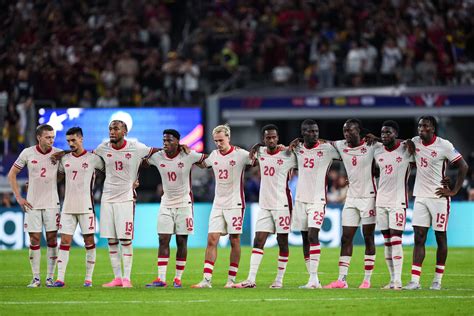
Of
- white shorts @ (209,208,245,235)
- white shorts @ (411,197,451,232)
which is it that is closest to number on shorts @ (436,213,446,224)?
white shorts @ (411,197,451,232)

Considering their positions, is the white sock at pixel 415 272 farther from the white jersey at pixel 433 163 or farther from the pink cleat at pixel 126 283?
the pink cleat at pixel 126 283

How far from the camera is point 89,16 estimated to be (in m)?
41.1

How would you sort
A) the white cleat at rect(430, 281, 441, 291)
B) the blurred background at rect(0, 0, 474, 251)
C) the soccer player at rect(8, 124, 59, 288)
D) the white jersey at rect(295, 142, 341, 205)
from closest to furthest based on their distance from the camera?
1. the white cleat at rect(430, 281, 441, 291)
2. the white jersey at rect(295, 142, 341, 205)
3. the soccer player at rect(8, 124, 59, 288)
4. the blurred background at rect(0, 0, 474, 251)

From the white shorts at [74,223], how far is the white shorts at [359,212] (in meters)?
4.22

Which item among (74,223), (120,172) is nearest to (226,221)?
(120,172)

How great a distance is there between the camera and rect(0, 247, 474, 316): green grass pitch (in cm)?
1608

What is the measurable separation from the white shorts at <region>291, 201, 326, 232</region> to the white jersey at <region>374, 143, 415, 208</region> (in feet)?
3.09

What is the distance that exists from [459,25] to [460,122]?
3.19 metres

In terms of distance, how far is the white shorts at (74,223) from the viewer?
19750 mm

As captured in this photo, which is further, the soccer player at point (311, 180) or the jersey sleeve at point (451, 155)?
the soccer player at point (311, 180)

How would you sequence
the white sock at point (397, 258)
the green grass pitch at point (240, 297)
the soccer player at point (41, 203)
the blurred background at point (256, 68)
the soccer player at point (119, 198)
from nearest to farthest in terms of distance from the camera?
the green grass pitch at point (240, 297)
the white sock at point (397, 258)
the soccer player at point (119, 198)
the soccer player at point (41, 203)
the blurred background at point (256, 68)

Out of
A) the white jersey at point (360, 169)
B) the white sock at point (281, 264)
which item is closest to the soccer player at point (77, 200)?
the white sock at point (281, 264)

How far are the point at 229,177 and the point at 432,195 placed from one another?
Result: 3345 millimetres

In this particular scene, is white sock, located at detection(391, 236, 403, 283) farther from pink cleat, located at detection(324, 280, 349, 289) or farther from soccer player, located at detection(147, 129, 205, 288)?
soccer player, located at detection(147, 129, 205, 288)
